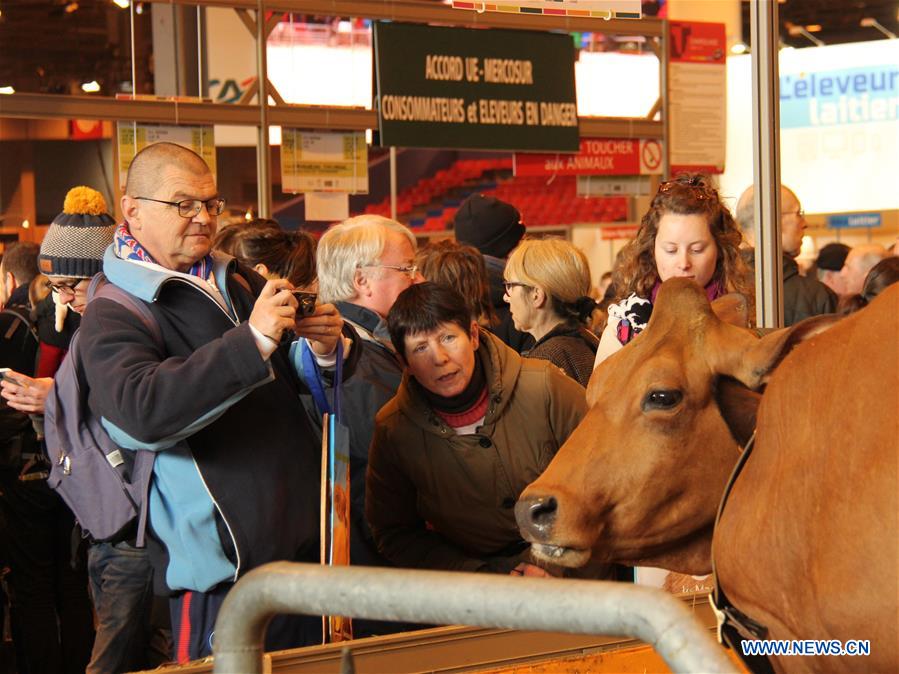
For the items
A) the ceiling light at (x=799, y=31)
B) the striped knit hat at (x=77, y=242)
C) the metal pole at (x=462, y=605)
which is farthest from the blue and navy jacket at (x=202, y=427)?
the ceiling light at (x=799, y=31)

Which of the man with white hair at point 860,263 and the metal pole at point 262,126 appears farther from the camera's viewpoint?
the man with white hair at point 860,263

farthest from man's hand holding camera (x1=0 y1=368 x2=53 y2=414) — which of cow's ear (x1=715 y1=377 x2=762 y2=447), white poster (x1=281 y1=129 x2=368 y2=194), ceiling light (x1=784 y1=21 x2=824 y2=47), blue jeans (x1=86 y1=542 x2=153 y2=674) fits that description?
ceiling light (x1=784 y1=21 x2=824 y2=47)

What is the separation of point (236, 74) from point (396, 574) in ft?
36.5

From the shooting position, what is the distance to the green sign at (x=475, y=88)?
5895 mm

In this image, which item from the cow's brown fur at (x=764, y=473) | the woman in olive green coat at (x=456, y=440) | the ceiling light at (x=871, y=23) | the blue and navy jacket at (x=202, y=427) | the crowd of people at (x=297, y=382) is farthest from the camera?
the ceiling light at (x=871, y=23)

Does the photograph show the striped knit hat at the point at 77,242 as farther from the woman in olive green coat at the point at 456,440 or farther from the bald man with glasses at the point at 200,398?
the woman in olive green coat at the point at 456,440

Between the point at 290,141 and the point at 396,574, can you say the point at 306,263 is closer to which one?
the point at 290,141

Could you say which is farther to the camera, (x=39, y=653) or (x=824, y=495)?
(x=39, y=653)

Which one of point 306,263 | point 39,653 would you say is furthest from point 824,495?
point 39,653

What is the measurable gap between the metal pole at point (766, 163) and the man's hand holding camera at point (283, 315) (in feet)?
4.12

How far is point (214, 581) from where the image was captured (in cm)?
261

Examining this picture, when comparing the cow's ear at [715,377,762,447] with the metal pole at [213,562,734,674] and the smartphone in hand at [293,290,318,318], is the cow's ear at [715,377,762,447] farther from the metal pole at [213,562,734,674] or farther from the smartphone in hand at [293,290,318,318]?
the smartphone in hand at [293,290,318,318]

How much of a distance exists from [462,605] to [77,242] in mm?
2933
